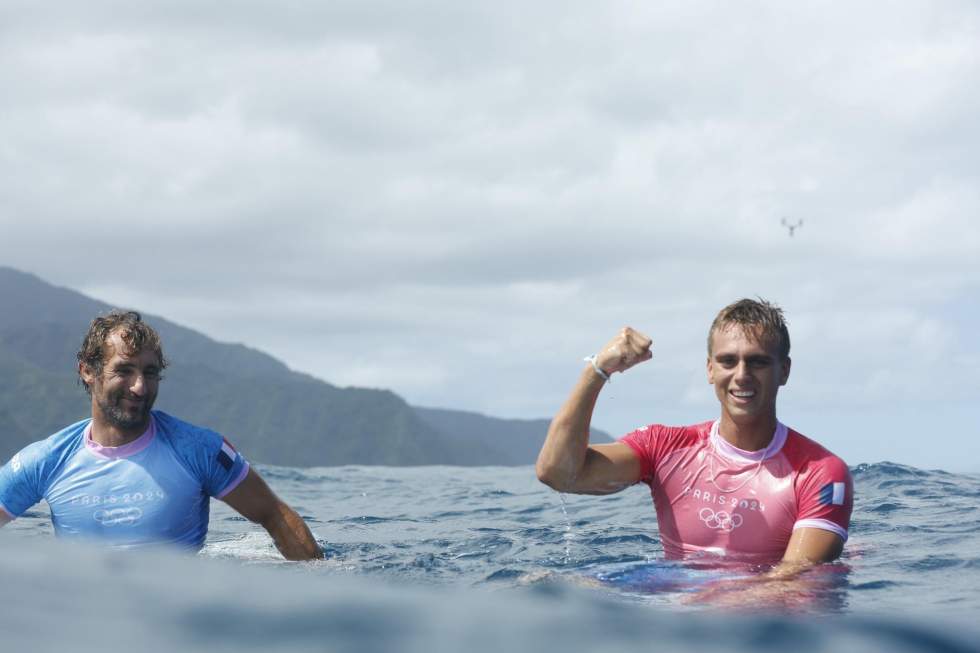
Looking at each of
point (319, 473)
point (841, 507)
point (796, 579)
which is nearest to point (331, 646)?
point (796, 579)

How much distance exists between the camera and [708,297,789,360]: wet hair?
6285 millimetres

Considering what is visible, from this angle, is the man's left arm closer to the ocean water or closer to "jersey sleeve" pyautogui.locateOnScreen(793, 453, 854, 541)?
the ocean water

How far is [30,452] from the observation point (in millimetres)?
7281

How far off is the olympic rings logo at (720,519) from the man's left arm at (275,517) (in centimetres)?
257

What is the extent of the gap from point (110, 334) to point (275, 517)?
1624mm

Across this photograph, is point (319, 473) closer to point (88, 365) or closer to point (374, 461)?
point (88, 365)

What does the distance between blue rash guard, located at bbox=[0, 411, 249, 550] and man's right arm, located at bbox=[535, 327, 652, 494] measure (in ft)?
7.43

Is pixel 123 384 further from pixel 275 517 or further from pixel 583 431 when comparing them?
pixel 583 431

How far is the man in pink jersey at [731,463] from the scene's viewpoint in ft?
20.5

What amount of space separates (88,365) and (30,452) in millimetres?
840

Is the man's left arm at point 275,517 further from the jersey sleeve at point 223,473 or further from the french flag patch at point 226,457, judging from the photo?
the french flag patch at point 226,457

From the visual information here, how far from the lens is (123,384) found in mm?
6898

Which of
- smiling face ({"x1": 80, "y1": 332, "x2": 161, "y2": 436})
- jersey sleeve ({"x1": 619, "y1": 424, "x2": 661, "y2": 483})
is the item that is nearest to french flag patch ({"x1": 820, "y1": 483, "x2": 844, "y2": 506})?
jersey sleeve ({"x1": 619, "y1": 424, "x2": 661, "y2": 483})

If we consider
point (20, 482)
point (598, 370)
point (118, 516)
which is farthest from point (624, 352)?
point (20, 482)
